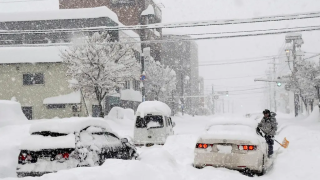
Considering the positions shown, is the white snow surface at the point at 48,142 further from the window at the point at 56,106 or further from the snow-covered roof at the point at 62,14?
the snow-covered roof at the point at 62,14

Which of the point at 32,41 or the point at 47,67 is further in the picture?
the point at 32,41

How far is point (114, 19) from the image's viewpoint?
43875mm

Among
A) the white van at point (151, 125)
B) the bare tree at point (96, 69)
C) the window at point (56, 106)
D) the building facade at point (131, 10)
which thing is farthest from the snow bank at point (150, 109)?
the building facade at point (131, 10)

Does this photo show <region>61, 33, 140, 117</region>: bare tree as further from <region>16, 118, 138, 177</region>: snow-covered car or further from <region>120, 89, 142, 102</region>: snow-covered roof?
<region>16, 118, 138, 177</region>: snow-covered car

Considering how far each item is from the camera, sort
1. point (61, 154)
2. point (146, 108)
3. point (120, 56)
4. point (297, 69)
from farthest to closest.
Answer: point (297, 69), point (120, 56), point (146, 108), point (61, 154)

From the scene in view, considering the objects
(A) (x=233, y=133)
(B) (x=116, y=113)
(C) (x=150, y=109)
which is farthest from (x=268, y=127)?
(B) (x=116, y=113)

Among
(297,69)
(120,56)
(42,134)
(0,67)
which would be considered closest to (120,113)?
(120,56)

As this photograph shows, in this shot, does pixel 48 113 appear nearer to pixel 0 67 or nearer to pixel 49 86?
pixel 49 86

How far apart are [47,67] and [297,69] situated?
30045mm

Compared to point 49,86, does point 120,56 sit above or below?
above

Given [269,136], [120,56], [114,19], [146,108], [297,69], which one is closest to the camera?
[269,136]

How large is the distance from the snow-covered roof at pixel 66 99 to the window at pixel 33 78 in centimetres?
191

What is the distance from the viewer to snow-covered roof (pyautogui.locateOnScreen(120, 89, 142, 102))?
44.7m

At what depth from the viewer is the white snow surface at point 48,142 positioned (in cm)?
771
